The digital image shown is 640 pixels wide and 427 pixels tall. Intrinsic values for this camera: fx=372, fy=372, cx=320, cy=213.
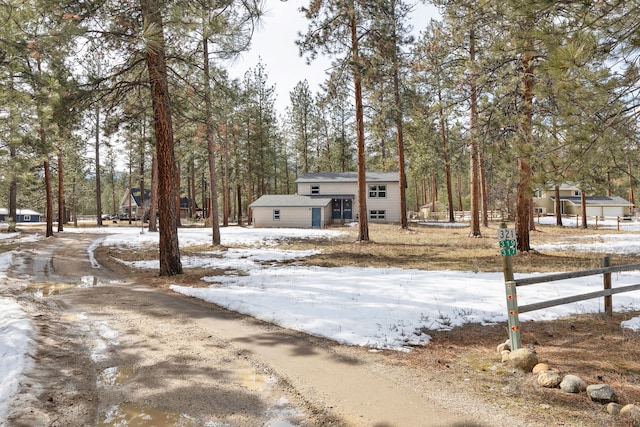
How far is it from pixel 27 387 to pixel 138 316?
296 centimetres

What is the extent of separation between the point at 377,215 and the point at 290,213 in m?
9.00

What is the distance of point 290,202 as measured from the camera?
35.3 meters

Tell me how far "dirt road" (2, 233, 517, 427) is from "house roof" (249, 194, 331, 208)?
27.3 m

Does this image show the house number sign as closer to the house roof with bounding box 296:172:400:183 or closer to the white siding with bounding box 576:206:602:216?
the house roof with bounding box 296:172:400:183

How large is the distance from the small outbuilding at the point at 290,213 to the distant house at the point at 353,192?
308 centimetres

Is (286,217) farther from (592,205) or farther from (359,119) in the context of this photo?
(592,205)

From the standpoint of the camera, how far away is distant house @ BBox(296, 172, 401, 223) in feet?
122

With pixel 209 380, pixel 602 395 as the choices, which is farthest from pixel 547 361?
pixel 209 380

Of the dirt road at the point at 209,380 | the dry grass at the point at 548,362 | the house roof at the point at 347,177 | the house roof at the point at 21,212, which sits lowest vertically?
the dry grass at the point at 548,362

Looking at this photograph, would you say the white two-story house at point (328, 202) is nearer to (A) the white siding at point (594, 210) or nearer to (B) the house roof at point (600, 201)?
(B) the house roof at point (600, 201)

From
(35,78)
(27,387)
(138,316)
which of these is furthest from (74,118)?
(27,387)

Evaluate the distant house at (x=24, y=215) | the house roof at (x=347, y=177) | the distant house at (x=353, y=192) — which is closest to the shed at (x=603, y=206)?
the distant house at (x=353, y=192)

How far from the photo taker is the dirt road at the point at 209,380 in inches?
134

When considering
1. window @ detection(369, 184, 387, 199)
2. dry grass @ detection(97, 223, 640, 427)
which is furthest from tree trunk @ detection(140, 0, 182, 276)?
window @ detection(369, 184, 387, 199)
